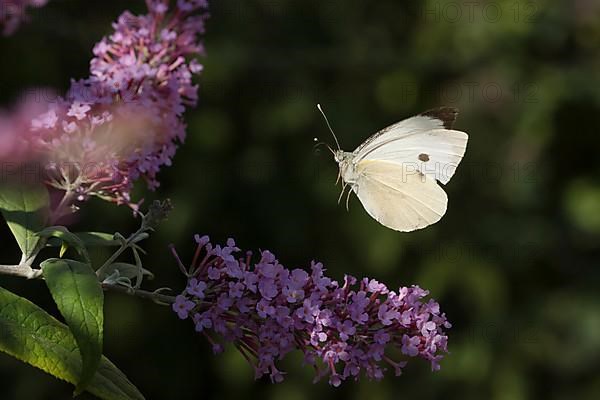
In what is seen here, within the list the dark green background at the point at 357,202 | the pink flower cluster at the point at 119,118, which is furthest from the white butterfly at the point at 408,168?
the dark green background at the point at 357,202

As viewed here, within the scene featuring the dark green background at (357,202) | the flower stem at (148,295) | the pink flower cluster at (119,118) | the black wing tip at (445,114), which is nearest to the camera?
the flower stem at (148,295)

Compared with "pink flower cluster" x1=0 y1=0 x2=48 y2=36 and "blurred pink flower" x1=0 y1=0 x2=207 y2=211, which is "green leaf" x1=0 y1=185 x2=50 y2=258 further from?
"pink flower cluster" x1=0 y1=0 x2=48 y2=36

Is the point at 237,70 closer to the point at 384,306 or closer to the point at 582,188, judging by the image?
the point at 582,188

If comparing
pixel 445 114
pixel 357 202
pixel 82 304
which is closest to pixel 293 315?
pixel 82 304

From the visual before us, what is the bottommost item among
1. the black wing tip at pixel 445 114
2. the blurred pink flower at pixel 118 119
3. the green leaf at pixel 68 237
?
the black wing tip at pixel 445 114

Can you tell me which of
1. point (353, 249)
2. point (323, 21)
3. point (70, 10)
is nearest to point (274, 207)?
point (353, 249)

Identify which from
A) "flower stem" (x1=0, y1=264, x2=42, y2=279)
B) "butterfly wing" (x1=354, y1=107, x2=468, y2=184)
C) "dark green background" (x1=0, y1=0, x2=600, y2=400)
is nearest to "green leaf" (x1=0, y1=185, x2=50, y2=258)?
"flower stem" (x1=0, y1=264, x2=42, y2=279)

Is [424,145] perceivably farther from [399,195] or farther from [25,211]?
[25,211]

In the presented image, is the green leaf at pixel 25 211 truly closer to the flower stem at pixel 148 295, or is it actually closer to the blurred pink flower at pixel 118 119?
the blurred pink flower at pixel 118 119
